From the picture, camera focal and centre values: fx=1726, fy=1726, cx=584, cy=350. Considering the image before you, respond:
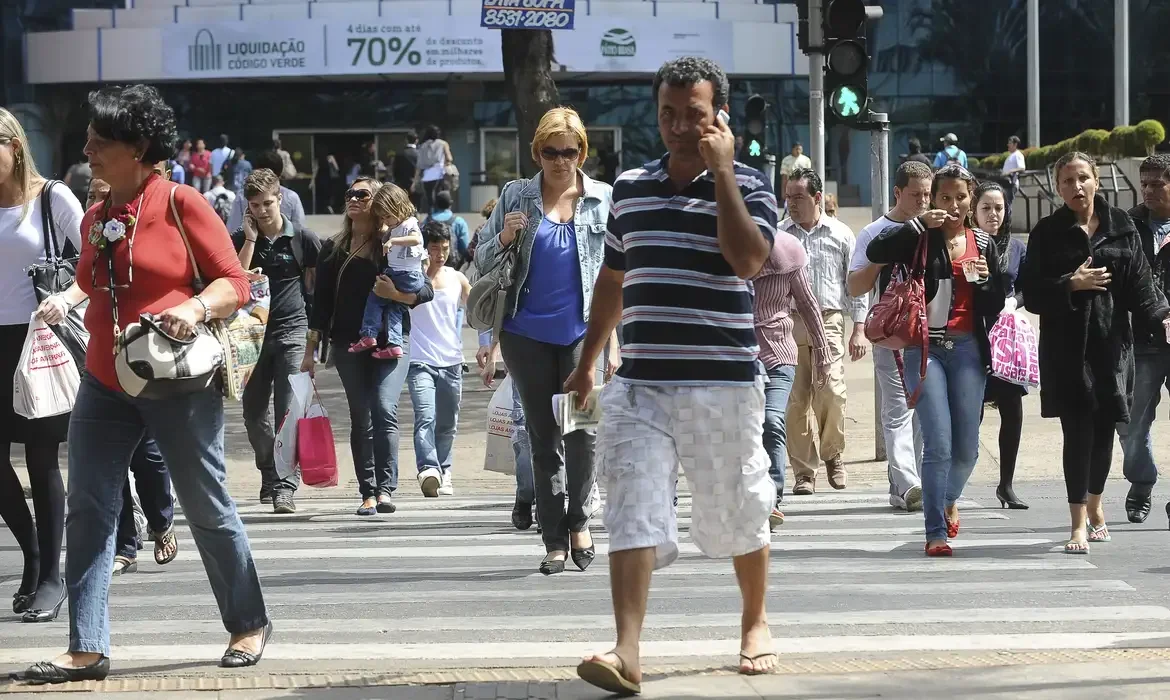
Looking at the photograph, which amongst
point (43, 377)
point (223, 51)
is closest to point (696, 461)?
point (43, 377)

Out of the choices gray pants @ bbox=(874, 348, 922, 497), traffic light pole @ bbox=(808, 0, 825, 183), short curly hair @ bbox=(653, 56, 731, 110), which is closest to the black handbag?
short curly hair @ bbox=(653, 56, 731, 110)

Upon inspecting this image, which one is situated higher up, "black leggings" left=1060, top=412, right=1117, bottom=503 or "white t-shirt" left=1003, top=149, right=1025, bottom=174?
"white t-shirt" left=1003, top=149, right=1025, bottom=174

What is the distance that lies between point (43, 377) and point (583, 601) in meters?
2.22

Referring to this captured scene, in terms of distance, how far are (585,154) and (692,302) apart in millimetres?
2543

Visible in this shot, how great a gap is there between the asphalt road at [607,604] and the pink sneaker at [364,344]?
1.12 meters

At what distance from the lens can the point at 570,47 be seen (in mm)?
46062

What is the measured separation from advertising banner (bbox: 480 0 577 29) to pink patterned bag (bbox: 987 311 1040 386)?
642cm

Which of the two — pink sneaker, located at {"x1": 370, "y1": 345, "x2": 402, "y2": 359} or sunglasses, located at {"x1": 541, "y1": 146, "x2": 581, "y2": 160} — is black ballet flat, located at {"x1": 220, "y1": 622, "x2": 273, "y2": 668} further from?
pink sneaker, located at {"x1": 370, "y1": 345, "x2": 402, "y2": 359}

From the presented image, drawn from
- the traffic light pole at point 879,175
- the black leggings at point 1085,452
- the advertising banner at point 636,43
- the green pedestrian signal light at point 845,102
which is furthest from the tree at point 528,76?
the advertising banner at point 636,43

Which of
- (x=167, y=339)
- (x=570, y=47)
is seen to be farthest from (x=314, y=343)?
(x=570, y=47)

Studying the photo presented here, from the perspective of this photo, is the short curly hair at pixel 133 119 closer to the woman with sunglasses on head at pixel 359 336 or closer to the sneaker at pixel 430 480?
the woman with sunglasses on head at pixel 359 336

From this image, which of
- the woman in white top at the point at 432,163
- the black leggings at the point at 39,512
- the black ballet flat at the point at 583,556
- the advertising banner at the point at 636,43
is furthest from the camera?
the advertising banner at the point at 636,43

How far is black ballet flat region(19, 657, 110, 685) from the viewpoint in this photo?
17.0 ft

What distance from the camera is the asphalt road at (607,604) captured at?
5691mm
